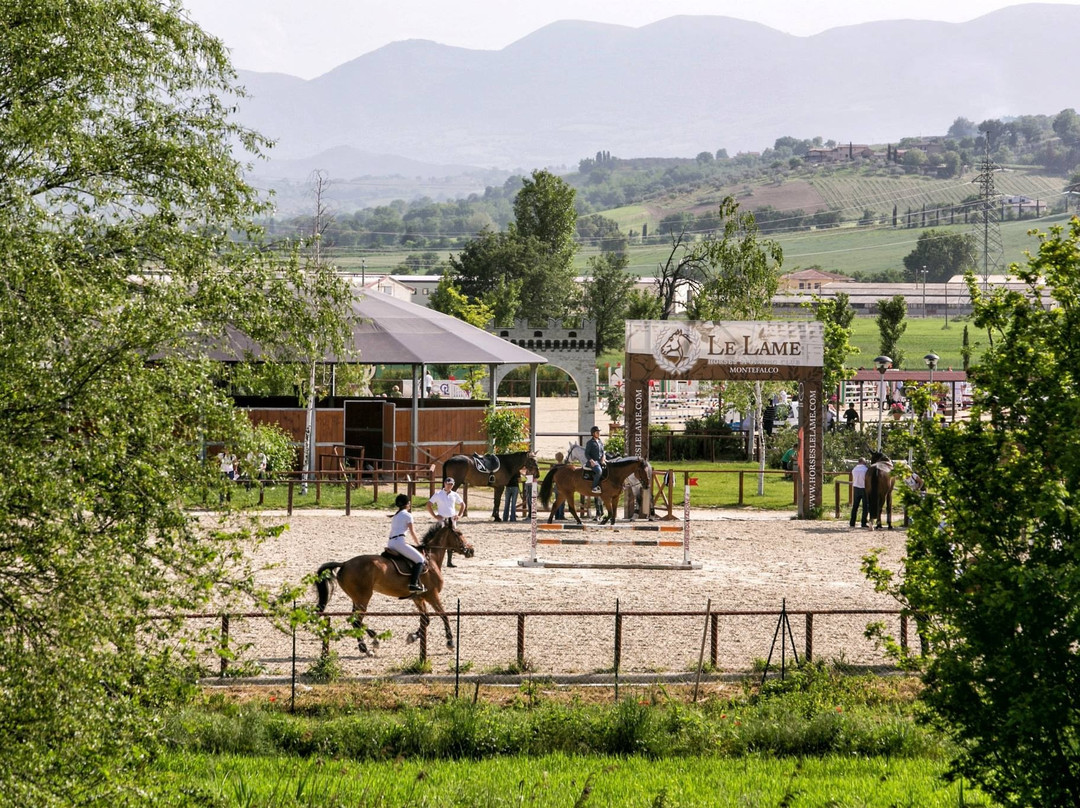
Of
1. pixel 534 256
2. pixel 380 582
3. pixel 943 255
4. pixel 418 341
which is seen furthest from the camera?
pixel 943 255

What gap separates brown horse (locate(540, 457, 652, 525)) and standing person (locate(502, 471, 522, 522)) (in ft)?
5.62

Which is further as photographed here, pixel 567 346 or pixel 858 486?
pixel 567 346

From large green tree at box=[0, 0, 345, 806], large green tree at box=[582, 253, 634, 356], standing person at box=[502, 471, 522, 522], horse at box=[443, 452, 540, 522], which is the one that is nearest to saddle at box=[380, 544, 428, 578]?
large green tree at box=[0, 0, 345, 806]

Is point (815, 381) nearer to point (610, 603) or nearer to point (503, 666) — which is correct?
point (610, 603)

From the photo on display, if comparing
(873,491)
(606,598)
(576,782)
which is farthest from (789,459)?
(576,782)

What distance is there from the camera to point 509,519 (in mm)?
28234

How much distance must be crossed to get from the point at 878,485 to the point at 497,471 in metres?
8.17

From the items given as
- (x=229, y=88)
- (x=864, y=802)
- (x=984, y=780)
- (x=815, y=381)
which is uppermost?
(x=229, y=88)

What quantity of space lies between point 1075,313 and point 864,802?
440 cm

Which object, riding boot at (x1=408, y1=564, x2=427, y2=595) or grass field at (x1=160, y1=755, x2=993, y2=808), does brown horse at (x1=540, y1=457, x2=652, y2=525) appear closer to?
riding boot at (x1=408, y1=564, x2=427, y2=595)

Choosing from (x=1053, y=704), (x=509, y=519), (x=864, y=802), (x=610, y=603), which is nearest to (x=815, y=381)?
(x=509, y=519)

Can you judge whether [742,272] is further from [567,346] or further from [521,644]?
[521,644]

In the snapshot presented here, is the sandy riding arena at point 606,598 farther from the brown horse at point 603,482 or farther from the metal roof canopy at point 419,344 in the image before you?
the metal roof canopy at point 419,344

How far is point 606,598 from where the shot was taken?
18.7 metres
